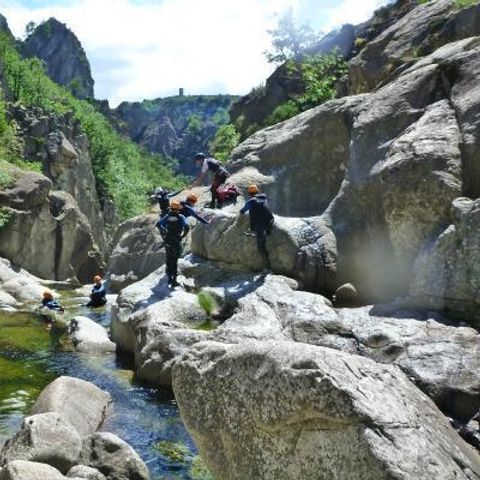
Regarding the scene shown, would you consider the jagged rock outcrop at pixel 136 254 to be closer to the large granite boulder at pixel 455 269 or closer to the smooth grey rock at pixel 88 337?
the smooth grey rock at pixel 88 337

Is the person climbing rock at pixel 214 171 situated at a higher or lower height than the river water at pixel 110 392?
higher

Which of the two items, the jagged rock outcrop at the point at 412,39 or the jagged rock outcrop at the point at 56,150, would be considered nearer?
the jagged rock outcrop at the point at 412,39

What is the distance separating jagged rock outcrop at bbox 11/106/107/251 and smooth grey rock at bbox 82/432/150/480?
62.9 metres

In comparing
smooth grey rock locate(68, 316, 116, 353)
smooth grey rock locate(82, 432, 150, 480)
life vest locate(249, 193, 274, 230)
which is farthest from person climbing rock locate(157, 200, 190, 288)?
smooth grey rock locate(82, 432, 150, 480)

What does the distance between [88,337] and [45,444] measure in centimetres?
1161

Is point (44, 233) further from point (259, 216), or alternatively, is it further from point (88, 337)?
point (259, 216)

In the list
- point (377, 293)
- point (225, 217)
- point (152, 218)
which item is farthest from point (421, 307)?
point (152, 218)

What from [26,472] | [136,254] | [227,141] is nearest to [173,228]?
[136,254]

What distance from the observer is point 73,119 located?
89.2m

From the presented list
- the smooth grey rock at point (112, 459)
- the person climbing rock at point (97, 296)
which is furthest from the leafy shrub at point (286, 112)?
the smooth grey rock at point (112, 459)

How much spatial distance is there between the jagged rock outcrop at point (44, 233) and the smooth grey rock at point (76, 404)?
38404mm

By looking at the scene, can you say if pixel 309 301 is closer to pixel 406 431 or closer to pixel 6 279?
pixel 406 431

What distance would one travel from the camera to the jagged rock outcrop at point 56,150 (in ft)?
232

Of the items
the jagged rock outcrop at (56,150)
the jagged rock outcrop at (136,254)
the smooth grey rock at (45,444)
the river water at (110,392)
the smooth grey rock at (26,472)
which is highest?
the jagged rock outcrop at (56,150)
